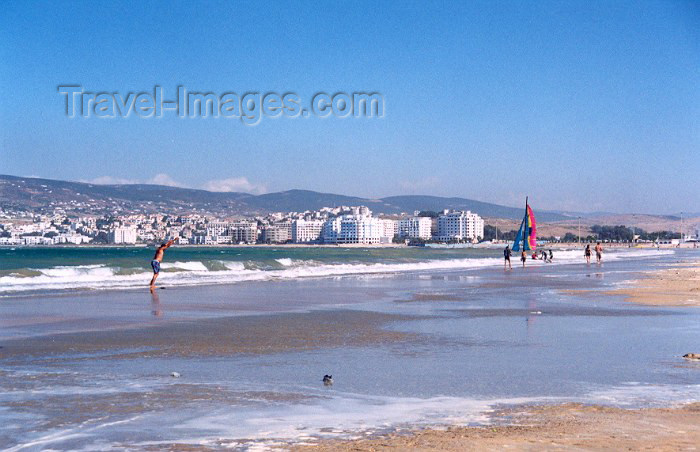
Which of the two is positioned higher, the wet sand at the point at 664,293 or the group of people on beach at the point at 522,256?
the group of people on beach at the point at 522,256

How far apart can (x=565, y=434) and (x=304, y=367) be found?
4.09 metres

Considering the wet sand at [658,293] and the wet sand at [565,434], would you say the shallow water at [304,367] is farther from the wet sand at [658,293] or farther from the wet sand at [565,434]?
the wet sand at [658,293]

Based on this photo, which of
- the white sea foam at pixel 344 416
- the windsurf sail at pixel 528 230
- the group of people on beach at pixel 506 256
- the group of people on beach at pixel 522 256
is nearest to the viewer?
the white sea foam at pixel 344 416

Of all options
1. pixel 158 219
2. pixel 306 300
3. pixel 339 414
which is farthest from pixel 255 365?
pixel 158 219

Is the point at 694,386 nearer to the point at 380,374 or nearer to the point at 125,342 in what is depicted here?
the point at 380,374

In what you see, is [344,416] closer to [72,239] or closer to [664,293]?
[664,293]

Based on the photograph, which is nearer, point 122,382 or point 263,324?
point 122,382

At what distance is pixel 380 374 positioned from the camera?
889 cm

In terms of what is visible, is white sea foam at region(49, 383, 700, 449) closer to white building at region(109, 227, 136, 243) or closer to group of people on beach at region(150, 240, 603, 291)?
group of people on beach at region(150, 240, 603, 291)

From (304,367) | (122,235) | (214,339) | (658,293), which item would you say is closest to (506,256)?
(658,293)

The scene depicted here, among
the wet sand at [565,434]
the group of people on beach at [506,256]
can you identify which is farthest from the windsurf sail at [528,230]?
the wet sand at [565,434]

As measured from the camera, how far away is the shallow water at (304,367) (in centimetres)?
655

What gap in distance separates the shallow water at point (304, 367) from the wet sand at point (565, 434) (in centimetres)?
34

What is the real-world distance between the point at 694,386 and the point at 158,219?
198m
